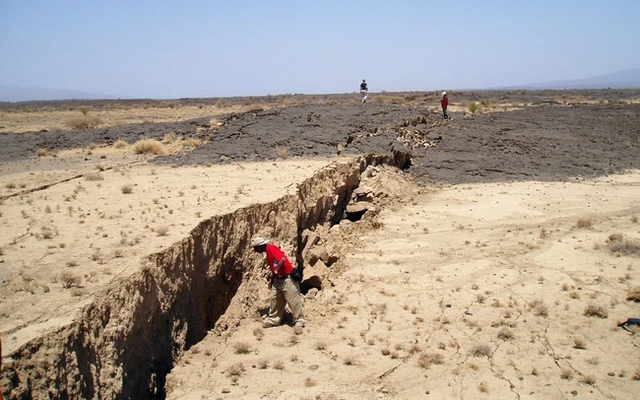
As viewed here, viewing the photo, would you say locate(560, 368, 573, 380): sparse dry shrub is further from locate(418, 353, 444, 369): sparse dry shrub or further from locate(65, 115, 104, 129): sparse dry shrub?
locate(65, 115, 104, 129): sparse dry shrub

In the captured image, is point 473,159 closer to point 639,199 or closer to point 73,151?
point 639,199

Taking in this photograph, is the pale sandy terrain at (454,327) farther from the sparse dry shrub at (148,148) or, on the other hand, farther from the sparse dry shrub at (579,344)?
the sparse dry shrub at (148,148)

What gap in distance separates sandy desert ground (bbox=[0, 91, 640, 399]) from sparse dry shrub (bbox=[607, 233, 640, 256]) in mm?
58

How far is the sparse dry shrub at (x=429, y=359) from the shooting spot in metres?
7.53

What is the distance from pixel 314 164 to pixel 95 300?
32.9 feet

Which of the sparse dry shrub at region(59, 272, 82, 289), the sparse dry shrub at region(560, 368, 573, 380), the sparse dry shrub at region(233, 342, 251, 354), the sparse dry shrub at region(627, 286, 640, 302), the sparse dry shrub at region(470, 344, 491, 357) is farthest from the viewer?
the sparse dry shrub at region(627, 286, 640, 302)

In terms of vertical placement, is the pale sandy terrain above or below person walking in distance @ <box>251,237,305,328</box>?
below

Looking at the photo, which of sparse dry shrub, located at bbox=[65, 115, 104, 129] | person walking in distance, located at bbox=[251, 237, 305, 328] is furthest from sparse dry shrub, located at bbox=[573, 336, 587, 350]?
sparse dry shrub, located at bbox=[65, 115, 104, 129]

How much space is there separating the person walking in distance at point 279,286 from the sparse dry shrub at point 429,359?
2.02 meters

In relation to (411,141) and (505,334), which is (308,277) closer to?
(505,334)

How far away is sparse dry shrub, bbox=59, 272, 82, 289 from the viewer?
6.20 meters

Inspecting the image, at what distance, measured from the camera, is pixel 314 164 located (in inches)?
607

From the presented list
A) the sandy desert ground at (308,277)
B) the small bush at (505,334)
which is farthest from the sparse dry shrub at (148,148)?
the small bush at (505,334)

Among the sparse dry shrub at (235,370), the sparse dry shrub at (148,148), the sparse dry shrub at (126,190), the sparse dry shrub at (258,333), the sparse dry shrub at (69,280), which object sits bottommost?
the sparse dry shrub at (258,333)
